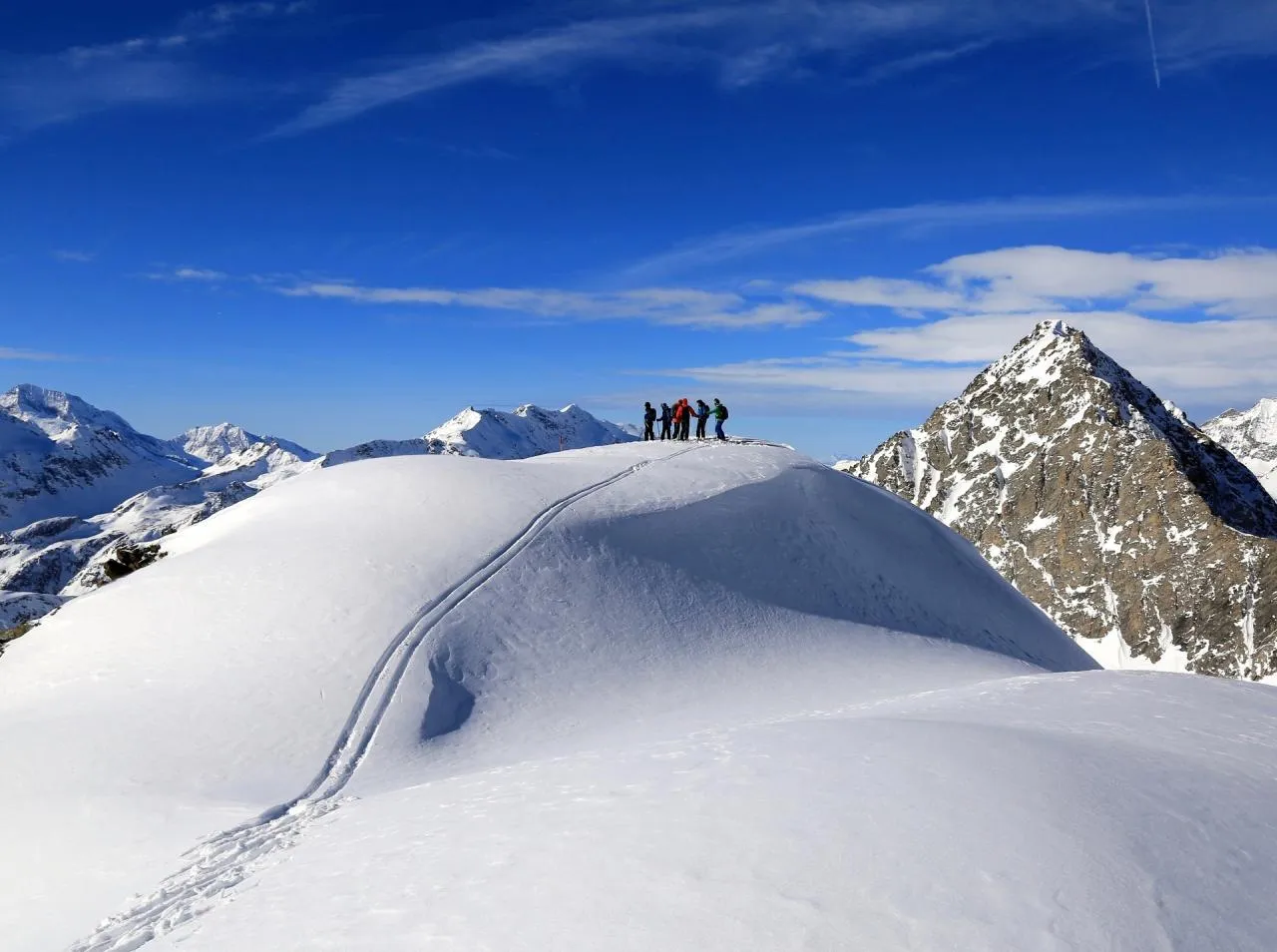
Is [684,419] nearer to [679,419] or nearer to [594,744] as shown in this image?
[679,419]

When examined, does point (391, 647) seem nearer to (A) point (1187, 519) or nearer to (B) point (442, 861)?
(B) point (442, 861)

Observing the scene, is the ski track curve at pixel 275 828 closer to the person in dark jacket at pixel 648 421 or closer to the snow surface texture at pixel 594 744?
the snow surface texture at pixel 594 744

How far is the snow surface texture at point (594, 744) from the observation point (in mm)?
9406

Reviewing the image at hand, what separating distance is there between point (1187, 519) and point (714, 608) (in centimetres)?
21093

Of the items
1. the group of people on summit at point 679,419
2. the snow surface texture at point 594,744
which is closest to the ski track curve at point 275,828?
the snow surface texture at point 594,744

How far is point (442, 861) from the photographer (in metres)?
11.0

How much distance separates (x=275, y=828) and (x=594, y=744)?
6.31m

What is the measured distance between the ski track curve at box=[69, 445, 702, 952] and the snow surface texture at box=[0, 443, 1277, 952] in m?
0.07

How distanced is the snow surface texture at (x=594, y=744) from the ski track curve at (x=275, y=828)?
7 cm

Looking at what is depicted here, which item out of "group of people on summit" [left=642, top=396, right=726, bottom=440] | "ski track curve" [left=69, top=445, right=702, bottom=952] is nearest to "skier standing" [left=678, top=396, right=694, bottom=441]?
"group of people on summit" [left=642, top=396, right=726, bottom=440]

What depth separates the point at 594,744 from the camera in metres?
18.2

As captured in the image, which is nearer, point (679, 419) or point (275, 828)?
point (275, 828)

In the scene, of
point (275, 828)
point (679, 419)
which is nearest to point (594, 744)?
point (275, 828)

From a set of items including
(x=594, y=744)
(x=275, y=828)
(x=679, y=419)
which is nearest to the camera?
(x=275, y=828)
